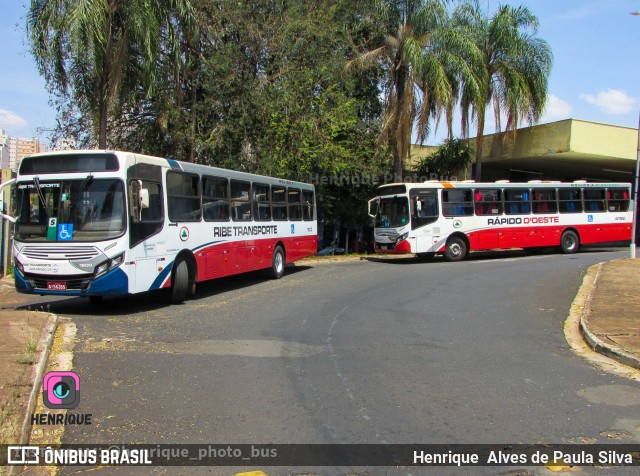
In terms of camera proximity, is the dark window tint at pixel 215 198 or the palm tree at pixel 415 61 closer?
the dark window tint at pixel 215 198

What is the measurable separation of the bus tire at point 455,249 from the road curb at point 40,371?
1631 cm

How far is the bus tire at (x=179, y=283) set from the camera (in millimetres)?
12027

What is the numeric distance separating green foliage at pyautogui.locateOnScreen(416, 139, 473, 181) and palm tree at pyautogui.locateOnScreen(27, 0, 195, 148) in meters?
16.1

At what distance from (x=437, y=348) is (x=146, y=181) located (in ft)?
20.9

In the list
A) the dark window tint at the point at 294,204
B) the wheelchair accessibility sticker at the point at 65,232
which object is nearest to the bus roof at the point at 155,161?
the wheelchair accessibility sticker at the point at 65,232

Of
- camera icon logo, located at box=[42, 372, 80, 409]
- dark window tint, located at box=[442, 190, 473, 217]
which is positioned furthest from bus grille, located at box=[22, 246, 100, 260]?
dark window tint, located at box=[442, 190, 473, 217]

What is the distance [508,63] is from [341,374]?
981 inches

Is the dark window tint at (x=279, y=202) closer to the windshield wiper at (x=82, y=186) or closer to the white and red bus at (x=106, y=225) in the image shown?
the white and red bus at (x=106, y=225)

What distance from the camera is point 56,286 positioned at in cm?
1023

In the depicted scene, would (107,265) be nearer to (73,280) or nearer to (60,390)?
(73,280)

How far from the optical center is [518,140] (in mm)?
31031

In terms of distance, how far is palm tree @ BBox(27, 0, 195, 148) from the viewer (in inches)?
605

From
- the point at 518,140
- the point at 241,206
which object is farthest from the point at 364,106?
the point at 241,206

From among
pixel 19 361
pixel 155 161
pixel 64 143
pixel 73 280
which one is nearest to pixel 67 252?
pixel 73 280
